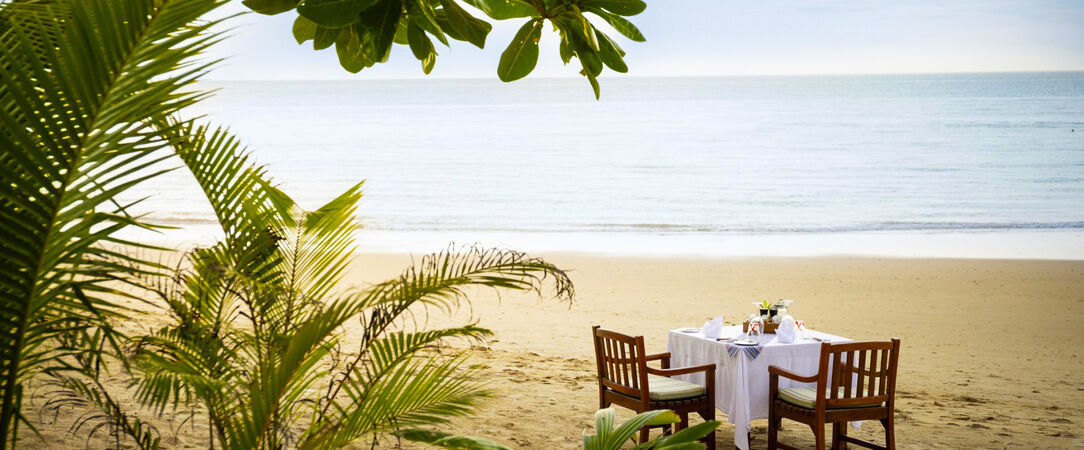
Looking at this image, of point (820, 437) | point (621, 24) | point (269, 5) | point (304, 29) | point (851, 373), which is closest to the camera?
point (269, 5)

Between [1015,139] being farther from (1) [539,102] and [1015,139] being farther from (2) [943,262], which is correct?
(1) [539,102]

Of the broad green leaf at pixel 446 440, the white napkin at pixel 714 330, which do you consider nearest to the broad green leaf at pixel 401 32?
the broad green leaf at pixel 446 440

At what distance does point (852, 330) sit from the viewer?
9.33m

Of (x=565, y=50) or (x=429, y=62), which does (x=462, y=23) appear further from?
(x=429, y=62)

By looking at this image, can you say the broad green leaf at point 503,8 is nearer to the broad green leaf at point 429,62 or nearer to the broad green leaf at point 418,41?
the broad green leaf at point 418,41

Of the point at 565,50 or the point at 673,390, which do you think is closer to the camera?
the point at 565,50

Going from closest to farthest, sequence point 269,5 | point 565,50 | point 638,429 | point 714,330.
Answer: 1. point 269,5
2. point 565,50
3. point 638,429
4. point 714,330

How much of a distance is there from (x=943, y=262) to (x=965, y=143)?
87.8ft

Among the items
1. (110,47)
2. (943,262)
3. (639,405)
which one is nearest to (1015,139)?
(943,262)

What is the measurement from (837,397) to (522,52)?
3258mm

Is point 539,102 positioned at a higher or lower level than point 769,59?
lower

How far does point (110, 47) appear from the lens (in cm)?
163

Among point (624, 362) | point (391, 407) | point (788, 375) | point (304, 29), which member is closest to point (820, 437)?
point (788, 375)

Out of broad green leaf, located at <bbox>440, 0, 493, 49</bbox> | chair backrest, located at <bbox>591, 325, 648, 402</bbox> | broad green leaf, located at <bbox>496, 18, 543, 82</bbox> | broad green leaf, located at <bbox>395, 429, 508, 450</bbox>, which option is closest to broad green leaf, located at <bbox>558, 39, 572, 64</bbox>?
broad green leaf, located at <bbox>496, 18, 543, 82</bbox>
